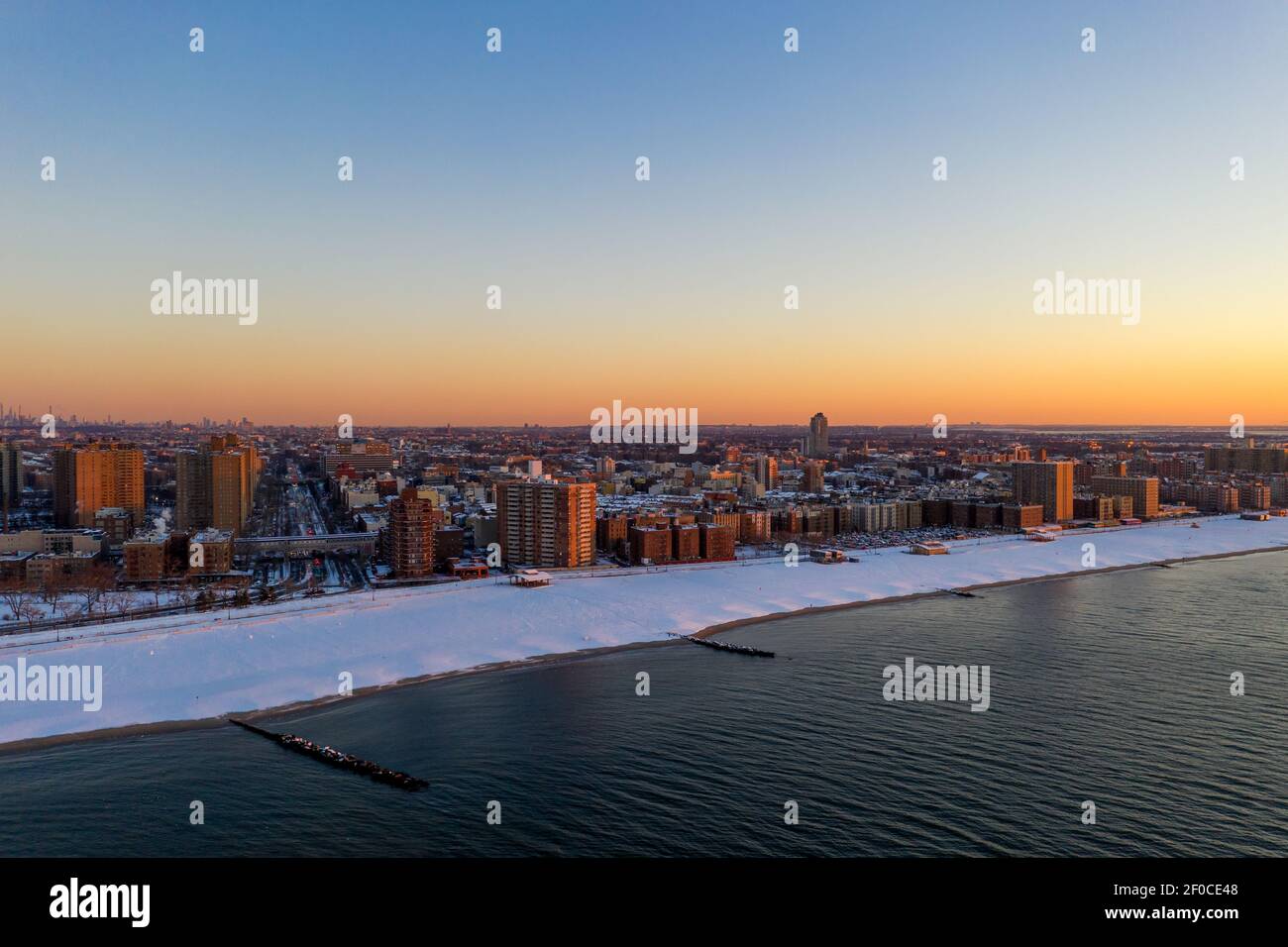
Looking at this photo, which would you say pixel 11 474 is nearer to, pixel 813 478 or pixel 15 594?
pixel 15 594

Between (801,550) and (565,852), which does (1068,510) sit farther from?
(565,852)

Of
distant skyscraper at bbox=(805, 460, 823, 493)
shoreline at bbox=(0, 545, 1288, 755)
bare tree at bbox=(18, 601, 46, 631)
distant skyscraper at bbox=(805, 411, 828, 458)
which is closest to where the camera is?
shoreline at bbox=(0, 545, 1288, 755)

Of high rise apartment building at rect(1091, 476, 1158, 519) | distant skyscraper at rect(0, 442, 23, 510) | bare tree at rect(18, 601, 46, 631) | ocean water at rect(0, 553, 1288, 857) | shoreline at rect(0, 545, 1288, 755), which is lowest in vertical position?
shoreline at rect(0, 545, 1288, 755)

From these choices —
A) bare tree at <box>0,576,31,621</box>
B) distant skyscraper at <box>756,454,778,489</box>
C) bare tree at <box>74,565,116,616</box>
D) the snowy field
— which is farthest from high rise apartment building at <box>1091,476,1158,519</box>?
bare tree at <box>0,576,31,621</box>

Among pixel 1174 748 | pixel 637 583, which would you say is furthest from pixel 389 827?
pixel 637 583

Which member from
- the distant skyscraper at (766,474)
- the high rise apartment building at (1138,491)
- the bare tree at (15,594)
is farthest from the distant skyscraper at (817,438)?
the bare tree at (15,594)

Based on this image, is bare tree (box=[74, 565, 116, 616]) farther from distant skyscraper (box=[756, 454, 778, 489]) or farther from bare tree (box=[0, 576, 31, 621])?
distant skyscraper (box=[756, 454, 778, 489])
